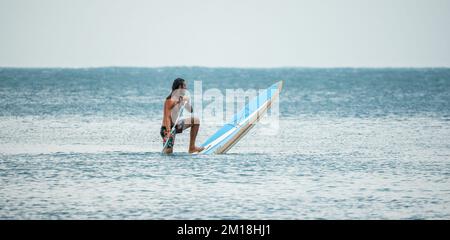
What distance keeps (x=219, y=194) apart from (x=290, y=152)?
17.8ft

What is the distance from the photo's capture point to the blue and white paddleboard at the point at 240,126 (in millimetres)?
18578

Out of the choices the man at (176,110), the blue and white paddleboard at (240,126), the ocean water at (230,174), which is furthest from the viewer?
the blue and white paddleboard at (240,126)

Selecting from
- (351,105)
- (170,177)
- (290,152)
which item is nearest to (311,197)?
(170,177)

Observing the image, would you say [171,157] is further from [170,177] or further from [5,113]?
[5,113]

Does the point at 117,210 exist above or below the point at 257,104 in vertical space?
below

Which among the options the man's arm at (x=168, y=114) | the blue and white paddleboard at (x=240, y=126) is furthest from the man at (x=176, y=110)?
the blue and white paddleboard at (x=240, y=126)

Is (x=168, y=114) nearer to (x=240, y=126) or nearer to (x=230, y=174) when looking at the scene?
(x=240, y=126)

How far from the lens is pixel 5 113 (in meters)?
30.9

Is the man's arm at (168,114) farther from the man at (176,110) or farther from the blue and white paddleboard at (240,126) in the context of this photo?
the blue and white paddleboard at (240,126)

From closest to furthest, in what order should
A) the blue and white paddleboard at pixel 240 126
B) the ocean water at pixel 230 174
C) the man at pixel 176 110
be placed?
the ocean water at pixel 230 174 < the man at pixel 176 110 < the blue and white paddleboard at pixel 240 126

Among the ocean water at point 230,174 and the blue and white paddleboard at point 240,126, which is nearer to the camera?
the ocean water at point 230,174

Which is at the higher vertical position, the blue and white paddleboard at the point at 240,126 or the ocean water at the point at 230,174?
the blue and white paddleboard at the point at 240,126
